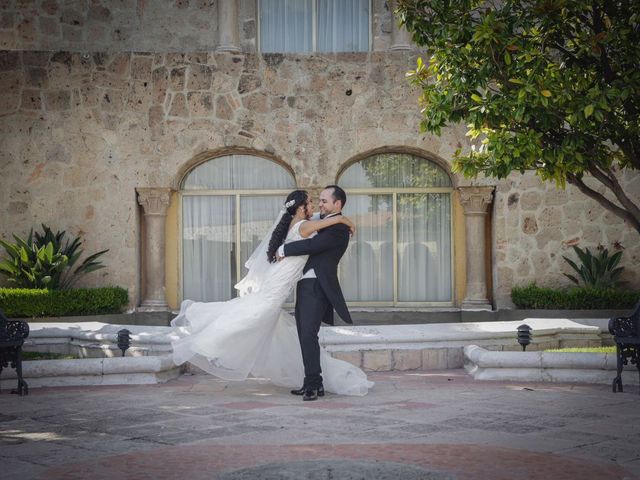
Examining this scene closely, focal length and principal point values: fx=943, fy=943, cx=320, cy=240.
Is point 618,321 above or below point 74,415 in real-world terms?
above

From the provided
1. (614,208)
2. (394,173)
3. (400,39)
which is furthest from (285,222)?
(400,39)

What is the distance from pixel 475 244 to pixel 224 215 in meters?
4.53

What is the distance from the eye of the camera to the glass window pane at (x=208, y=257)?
17.1 metres

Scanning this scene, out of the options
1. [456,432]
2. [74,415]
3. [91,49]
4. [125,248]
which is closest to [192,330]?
[74,415]

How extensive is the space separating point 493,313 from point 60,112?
27.3 feet

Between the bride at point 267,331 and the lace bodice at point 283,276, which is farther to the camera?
the lace bodice at point 283,276

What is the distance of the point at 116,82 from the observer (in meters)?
16.5

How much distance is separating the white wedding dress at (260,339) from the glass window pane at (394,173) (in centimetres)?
784

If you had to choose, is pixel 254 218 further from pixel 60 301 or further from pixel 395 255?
pixel 60 301

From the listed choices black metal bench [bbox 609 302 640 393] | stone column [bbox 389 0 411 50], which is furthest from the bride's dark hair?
stone column [bbox 389 0 411 50]

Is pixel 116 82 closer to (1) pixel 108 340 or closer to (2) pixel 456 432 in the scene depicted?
(1) pixel 108 340

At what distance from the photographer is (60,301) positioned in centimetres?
1548

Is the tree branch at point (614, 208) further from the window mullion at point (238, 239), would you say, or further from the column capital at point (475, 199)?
the window mullion at point (238, 239)

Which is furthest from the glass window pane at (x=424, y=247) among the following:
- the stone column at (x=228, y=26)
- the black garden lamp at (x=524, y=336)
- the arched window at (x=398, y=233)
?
the black garden lamp at (x=524, y=336)
